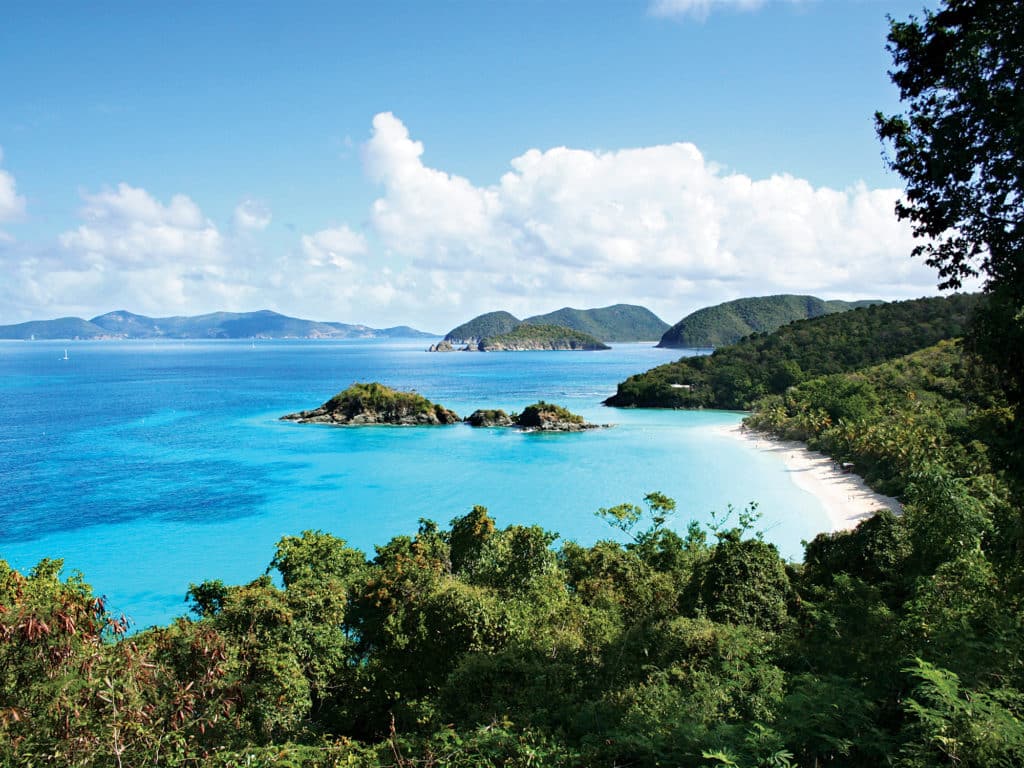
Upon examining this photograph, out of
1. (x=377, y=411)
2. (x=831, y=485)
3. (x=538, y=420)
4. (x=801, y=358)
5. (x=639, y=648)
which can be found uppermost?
(x=801, y=358)

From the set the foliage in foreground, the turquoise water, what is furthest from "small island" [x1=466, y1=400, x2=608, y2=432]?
the foliage in foreground

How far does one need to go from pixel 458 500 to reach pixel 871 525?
85.3ft

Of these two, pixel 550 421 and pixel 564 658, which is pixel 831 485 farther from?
pixel 564 658

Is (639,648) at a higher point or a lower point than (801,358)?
lower

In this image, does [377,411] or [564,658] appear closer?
[564,658]

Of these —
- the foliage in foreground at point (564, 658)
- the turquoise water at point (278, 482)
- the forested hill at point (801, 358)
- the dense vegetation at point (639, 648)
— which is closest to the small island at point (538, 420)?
the turquoise water at point (278, 482)

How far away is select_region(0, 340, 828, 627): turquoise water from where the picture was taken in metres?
30.9

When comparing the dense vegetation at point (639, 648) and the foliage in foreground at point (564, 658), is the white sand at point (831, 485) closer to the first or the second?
the foliage in foreground at point (564, 658)

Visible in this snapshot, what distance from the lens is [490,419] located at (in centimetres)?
7012

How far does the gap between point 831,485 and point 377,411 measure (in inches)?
1976

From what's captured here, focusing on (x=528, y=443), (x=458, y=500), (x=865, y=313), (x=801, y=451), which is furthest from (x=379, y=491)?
(x=865, y=313)

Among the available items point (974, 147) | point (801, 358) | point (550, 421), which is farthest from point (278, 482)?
point (801, 358)

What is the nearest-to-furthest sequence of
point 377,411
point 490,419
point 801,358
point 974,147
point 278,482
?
point 974,147
point 278,482
point 490,419
point 377,411
point 801,358

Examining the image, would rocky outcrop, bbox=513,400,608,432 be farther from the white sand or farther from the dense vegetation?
the dense vegetation
